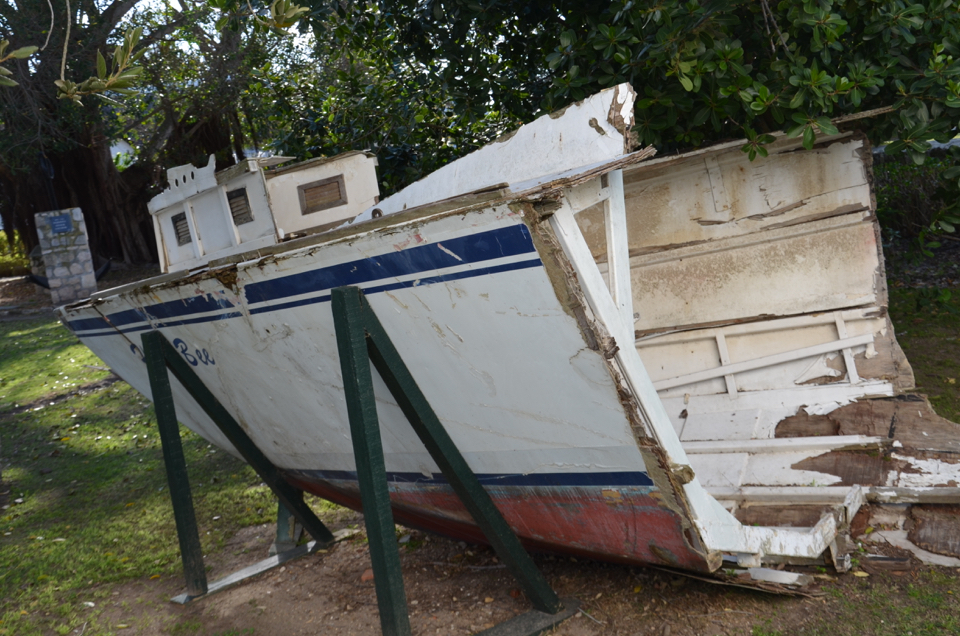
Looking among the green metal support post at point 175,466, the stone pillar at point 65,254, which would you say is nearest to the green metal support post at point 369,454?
the green metal support post at point 175,466

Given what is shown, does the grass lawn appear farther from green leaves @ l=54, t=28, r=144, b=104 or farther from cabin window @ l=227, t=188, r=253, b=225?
green leaves @ l=54, t=28, r=144, b=104

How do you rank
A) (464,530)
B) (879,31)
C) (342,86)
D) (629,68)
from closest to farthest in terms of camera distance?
(464,530) < (879,31) < (629,68) < (342,86)

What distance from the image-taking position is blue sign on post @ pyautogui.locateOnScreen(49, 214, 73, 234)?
1252cm

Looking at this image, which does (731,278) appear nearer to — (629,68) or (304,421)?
(629,68)

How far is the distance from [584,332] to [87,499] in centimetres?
463

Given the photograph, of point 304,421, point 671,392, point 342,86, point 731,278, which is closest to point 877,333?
point 731,278

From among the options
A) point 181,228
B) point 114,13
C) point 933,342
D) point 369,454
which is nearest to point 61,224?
point 114,13

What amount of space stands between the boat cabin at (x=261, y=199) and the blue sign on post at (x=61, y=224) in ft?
32.6

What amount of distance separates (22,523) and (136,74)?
3.96m

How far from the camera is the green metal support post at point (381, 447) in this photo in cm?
255

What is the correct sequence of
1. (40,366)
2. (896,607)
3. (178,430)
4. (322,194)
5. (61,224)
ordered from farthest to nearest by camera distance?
(61,224) < (40,366) < (322,194) < (178,430) < (896,607)

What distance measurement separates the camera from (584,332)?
2236 mm

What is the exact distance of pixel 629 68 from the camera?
425 cm

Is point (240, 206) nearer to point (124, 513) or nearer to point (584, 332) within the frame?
point (584, 332)
